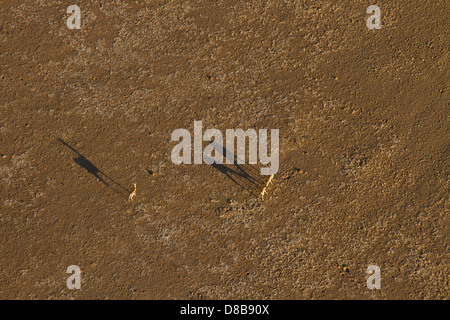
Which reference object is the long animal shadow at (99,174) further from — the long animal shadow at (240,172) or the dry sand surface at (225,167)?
the long animal shadow at (240,172)

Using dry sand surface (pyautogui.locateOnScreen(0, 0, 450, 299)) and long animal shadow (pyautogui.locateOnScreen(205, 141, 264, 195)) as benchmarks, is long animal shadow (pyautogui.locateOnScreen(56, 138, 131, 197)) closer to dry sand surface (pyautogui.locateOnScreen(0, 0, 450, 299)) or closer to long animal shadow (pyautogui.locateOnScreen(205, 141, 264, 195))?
dry sand surface (pyautogui.locateOnScreen(0, 0, 450, 299))

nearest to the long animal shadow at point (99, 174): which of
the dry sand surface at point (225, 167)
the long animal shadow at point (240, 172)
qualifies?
the dry sand surface at point (225, 167)

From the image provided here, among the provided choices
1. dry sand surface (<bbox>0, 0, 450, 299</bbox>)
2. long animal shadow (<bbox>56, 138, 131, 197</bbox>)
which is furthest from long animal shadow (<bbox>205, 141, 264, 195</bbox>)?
long animal shadow (<bbox>56, 138, 131, 197</bbox>)

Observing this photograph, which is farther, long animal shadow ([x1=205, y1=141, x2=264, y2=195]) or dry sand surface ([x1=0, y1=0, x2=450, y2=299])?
long animal shadow ([x1=205, y1=141, x2=264, y2=195])
